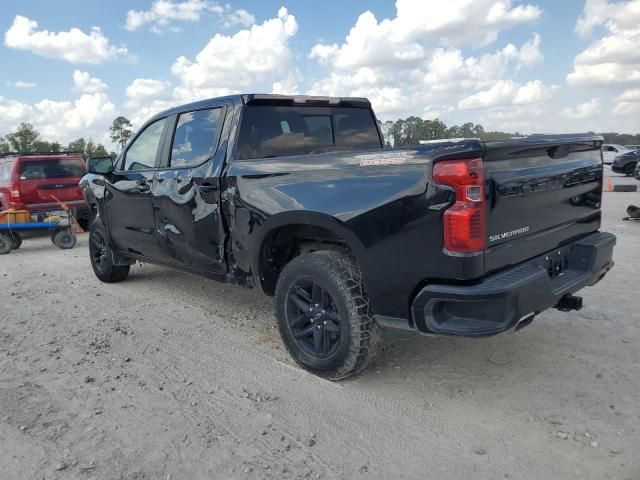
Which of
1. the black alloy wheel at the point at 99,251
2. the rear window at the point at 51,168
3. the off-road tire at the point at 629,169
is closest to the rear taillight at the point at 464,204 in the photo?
the black alloy wheel at the point at 99,251

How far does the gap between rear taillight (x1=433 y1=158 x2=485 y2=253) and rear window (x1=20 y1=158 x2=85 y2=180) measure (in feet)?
32.0

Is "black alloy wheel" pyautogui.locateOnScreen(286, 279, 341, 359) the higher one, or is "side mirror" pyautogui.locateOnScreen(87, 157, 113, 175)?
"side mirror" pyautogui.locateOnScreen(87, 157, 113, 175)

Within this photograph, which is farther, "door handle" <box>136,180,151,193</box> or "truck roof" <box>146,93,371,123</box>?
"door handle" <box>136,180,151,193</box>

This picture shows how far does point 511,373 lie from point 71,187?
31.7ft

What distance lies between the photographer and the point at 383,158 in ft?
9.63

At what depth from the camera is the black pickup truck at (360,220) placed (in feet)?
8.98

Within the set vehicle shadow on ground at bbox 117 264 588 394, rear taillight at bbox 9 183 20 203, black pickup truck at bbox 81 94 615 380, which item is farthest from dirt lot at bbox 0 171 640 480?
rear taillight at bbox 9 183 20 203

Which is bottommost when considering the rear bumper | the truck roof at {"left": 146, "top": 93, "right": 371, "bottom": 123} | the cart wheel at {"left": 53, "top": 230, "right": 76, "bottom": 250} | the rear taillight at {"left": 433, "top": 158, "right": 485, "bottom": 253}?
the cart wheel at {"left": 53, "top": 230, "right": 76, "bottom": 250}

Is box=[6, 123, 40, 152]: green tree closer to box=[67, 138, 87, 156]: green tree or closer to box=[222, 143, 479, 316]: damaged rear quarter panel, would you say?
box=[67, 138, 87, 156]: green tree

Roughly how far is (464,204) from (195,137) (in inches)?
104

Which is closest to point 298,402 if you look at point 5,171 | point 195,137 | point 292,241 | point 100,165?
point 292,241

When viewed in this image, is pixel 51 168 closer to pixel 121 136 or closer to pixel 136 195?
pixel 136 195

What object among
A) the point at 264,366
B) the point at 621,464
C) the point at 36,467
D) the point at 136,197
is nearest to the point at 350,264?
the point at 264,366

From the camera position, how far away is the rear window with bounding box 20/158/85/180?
33.5 feet
